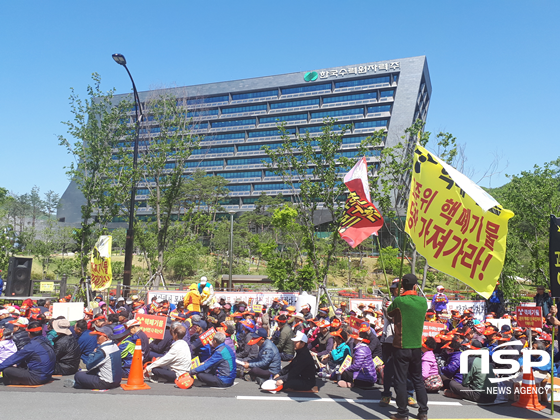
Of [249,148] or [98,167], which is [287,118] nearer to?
[249,148]

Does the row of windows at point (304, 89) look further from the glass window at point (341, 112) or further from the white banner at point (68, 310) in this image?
the white banner at point (68, 310)

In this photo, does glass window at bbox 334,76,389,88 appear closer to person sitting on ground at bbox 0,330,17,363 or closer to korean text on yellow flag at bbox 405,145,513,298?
korean text on yellow flag at bbox 405,145,513,298

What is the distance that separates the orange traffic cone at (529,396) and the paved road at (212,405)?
0.14 m

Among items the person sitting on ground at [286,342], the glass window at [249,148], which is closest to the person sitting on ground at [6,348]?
the person sitting on ground at [286,342]

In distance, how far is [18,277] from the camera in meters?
16.9

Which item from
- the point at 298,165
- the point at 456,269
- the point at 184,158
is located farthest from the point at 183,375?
Result: the point at 184,158

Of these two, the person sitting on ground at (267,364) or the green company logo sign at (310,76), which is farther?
the green company logo sign at (310,76)

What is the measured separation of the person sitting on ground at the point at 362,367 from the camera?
7.58 meters

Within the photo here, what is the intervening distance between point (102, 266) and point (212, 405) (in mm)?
8054

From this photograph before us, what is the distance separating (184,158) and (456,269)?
18.0 m

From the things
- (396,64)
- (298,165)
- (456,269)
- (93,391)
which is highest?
(396,64)

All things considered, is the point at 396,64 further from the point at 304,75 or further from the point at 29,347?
the point at 29,347

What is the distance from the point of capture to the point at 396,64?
6644 cm

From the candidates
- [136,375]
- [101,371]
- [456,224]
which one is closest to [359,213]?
[456,224]
